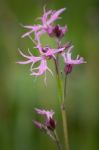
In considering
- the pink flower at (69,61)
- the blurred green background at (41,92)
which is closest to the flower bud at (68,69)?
Result: the pink flower at (69,61)

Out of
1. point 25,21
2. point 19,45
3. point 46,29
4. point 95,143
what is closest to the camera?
point 46,29

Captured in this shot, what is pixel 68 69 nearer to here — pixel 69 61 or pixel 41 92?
pixel 69 61

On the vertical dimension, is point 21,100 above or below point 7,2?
below

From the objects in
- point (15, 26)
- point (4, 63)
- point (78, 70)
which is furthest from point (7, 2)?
point (78, 70)

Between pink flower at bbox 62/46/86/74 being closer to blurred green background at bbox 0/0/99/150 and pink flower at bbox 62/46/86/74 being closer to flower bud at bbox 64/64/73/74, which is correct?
flower bud at bbox 64/64/73/74

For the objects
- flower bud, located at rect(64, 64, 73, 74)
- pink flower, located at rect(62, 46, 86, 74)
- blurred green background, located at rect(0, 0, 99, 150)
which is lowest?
blurred green background, located at rect(0, 0, 99, 150)

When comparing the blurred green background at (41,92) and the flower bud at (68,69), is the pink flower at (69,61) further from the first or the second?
the blurred green background at (41,92)

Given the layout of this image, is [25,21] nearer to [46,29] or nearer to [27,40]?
[27,40]

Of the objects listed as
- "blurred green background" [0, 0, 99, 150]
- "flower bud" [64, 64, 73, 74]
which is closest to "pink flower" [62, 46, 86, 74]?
"flower bud" [64, 64, 73, 74]

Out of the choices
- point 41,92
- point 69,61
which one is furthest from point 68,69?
point 41,92
